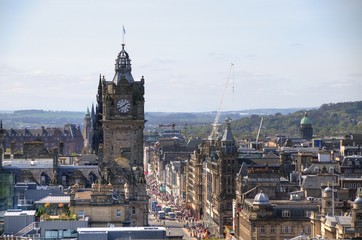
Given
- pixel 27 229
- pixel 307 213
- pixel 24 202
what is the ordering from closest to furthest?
pixel 27 229 → pixel 24 202 → pixel 307 213

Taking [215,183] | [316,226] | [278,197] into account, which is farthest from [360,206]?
[215,183]

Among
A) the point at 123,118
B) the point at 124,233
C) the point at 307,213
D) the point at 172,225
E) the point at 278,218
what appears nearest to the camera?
the point at 124,233

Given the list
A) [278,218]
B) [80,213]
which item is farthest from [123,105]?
[80,213]

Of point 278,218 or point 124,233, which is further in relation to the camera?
point 278,218

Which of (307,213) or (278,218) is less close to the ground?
(307,213)

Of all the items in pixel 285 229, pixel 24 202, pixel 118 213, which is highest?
pixel 24 202

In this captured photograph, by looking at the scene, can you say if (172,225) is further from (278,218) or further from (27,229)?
(27,229)

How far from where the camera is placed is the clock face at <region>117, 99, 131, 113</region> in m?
156

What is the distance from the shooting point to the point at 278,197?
519ft

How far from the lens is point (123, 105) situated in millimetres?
155625

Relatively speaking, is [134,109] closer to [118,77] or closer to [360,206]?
[118,77]

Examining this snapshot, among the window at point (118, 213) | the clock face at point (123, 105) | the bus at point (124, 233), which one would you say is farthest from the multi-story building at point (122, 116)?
Answer: the bus at point (124, 233)

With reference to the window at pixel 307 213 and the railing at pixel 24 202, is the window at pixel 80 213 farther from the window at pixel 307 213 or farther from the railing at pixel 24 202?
the window at pixel 307 213

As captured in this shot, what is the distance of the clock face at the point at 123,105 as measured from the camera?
510ft
